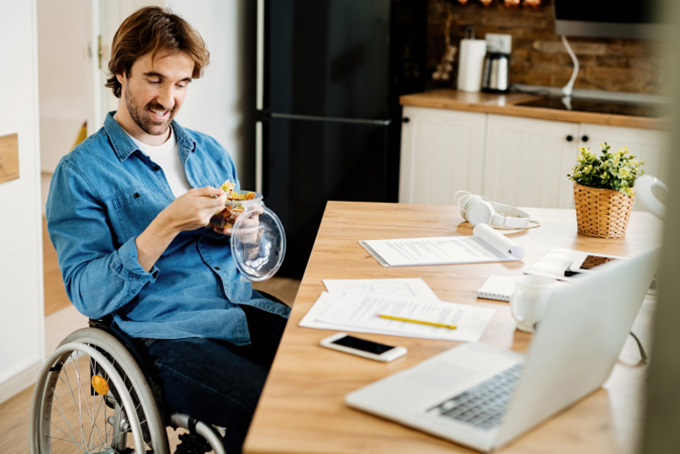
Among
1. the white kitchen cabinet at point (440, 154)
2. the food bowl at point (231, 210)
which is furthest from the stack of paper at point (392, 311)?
the white kitchen cabinet at point (440, 154)

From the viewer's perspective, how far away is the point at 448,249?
158 centimetres

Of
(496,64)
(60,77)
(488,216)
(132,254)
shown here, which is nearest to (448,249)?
(488,216)

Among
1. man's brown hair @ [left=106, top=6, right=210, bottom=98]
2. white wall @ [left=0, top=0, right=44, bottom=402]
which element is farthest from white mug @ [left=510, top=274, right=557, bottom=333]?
white wall @ [left=0, top=0, right=44, bottom=402]

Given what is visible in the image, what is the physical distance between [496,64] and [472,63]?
13 centimetres

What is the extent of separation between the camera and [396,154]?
3.50m

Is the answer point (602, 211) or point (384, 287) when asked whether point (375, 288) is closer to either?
point (384, 287)

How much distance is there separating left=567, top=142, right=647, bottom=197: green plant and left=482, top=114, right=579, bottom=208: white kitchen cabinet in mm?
1398

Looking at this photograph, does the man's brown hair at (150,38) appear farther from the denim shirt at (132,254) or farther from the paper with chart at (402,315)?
the paper with chart at (402,315)

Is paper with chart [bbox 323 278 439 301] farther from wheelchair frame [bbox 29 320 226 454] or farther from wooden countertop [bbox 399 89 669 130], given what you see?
wooden countertop [bbox 399 89 669 130]

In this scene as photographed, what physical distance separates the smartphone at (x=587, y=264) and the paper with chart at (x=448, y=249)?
0.13 m

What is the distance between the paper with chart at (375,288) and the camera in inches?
49.6

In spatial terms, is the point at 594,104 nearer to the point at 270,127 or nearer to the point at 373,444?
the point at 270,127

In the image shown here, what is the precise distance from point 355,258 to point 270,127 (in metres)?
2.10

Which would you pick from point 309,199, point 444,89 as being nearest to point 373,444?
point 309,199
